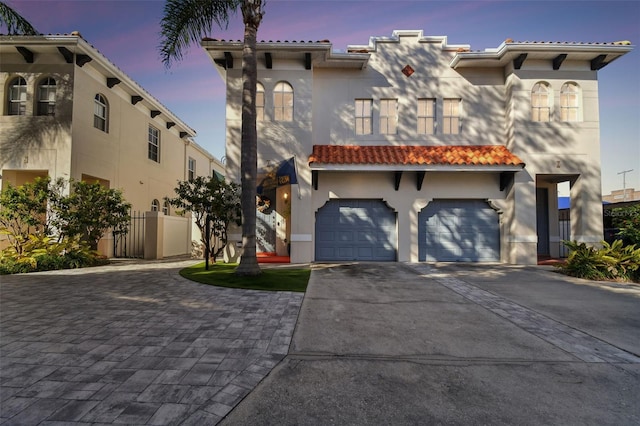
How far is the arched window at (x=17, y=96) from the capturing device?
12500 mm

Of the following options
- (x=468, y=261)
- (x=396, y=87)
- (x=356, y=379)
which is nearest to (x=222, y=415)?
(x=356, y=379)

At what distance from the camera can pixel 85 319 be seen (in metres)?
5.06

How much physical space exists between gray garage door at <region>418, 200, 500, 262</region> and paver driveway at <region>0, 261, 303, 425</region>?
7869 mm

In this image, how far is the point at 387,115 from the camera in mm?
13109

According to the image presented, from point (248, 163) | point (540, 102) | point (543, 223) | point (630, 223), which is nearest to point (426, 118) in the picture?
point (540, 102)

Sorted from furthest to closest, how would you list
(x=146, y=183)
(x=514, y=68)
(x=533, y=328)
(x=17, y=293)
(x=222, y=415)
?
(x=146, y=183), (x=514, y=68), (x=17, y=293), (x=533, y=328), (x=222, y=415)

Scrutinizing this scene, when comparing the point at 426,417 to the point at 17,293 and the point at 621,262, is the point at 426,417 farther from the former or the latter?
the point at 621,262

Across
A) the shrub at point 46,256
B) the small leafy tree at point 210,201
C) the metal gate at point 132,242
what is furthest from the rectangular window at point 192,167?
the small leafy tree at point 210,201

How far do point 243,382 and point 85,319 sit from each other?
12.5 feet

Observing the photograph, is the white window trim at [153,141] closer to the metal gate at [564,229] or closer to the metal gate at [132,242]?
the metal gate at [132,242]

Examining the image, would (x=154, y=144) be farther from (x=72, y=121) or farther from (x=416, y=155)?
(x=416, y=155)

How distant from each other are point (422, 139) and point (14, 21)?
646 inches

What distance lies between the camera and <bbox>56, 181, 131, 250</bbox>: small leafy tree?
11.1 m

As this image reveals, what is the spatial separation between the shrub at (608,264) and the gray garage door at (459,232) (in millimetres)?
3027
